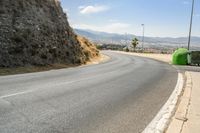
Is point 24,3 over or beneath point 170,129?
over

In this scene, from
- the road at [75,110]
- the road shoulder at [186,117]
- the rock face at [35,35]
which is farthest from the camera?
the rock face at [35,35]

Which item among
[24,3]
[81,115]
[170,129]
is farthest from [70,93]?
[24,3]

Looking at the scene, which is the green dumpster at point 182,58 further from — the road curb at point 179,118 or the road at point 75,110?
the road curb at point 179,118

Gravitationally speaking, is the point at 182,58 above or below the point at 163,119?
below

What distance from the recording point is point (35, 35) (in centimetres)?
3225

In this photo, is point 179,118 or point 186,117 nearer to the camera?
point 179,118

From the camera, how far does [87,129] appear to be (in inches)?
286

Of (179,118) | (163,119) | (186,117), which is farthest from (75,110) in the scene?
(186,117)

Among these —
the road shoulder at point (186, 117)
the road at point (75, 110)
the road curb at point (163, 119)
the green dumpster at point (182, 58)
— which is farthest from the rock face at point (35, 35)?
the road shoulder at point (186, 117)

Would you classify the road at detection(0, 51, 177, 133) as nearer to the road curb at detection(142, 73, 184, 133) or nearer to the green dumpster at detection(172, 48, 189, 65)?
the road curb at detection(142, 73, 184, 133)

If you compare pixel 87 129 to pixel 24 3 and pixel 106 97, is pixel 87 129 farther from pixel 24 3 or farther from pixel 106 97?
pixel 24 3

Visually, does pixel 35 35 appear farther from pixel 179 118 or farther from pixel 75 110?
pixel 179 118

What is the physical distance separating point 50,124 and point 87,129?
86cm

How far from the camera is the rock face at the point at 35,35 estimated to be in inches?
1118
